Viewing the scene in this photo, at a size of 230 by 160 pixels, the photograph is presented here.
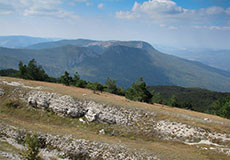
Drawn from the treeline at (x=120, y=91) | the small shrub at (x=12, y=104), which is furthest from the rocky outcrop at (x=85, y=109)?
the treeline at (x=120, y=91)

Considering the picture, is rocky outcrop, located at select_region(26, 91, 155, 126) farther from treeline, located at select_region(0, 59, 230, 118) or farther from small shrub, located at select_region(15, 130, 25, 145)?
treeline, located at select_region(0, 59, 230, 118)

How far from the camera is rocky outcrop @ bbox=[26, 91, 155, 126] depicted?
125 ft

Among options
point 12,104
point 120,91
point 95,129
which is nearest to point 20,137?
point 95,129

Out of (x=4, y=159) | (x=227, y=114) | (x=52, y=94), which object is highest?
(x=52, y=94)

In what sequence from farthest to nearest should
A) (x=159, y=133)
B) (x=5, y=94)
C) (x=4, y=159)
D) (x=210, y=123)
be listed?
(x=5, y=94) < (x=210, y=123) < (x=159, y=133) < (x=4, y=159)

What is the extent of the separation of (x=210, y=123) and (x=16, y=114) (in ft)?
148

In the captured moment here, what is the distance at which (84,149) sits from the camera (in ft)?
81.6

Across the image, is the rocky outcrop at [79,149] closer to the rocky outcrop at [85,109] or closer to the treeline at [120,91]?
the rocky outcrop at [85,109]

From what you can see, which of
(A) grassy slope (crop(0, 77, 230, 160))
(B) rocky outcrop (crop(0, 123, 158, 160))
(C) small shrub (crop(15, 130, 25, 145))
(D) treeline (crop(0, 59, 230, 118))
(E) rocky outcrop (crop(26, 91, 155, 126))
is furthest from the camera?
(D) treeline (crop(0, 59, 230, 118))

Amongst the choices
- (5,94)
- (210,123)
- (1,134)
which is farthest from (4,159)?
(210,123)

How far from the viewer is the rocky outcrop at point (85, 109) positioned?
38.1 metres

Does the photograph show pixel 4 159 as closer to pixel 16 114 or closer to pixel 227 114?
pixel 16 114

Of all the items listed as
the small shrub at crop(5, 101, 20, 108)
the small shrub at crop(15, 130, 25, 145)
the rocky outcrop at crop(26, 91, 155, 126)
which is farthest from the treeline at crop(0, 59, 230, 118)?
the small shrub at crop(15, 130, 25, 145)

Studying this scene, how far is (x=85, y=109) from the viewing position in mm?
40406
